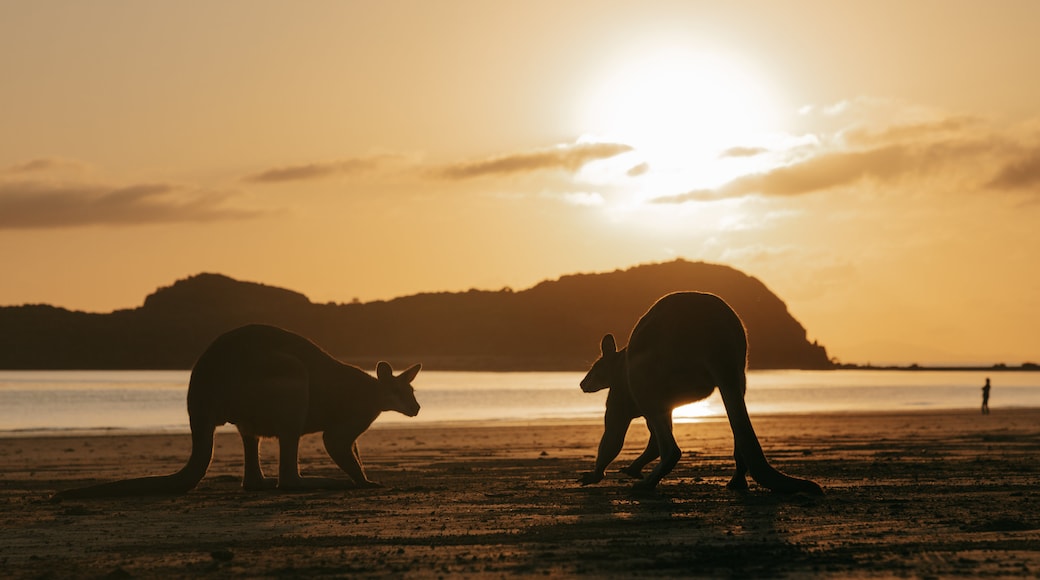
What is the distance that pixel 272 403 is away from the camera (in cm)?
1720

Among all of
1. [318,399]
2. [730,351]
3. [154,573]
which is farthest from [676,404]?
[154,573]

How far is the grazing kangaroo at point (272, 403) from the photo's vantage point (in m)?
17.0

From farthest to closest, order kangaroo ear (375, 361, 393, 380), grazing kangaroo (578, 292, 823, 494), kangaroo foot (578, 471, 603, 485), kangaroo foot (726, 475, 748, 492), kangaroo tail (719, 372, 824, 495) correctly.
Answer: kangaroo ear (375, 361, 393, 380) < kangaroo foot (578, 471, 603, 485) < grazing kangaroo (578, 292, 823, 494) < kangaroo foot (726, 475, 748, 492) < kangaroo tail (719, 372, 824, 495)

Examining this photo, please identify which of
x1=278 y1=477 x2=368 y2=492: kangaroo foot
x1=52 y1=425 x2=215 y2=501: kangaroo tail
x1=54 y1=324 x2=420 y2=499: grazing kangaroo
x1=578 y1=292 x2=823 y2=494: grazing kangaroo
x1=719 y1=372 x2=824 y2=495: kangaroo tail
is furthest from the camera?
x1=278 y1=477 x2=368 y2=492: kangaroo foot

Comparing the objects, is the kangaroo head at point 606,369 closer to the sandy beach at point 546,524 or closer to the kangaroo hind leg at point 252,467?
the sandy beach at point 546,524

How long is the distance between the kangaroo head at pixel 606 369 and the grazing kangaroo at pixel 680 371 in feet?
2.57

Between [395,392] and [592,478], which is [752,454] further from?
[395,392]

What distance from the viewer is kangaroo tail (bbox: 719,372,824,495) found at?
15.2 m

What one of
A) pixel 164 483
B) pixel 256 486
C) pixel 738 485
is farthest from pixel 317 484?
pixel 738 485

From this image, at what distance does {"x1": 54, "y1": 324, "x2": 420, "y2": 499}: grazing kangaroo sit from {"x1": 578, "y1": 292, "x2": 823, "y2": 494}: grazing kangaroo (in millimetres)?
3544

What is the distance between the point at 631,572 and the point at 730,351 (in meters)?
7.29

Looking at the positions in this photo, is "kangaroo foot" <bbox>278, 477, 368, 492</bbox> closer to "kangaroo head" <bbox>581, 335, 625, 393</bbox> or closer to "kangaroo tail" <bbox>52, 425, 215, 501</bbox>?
"kangaroo tail" <bbox>52, 425, 215, 501</bbox>

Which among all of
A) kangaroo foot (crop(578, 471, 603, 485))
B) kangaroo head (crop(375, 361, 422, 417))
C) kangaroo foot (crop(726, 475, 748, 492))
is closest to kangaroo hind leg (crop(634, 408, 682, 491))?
kangaroo foot (crop(726, 475, 748, 492))

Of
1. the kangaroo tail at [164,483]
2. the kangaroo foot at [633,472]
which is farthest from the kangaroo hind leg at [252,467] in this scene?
the kangaroo foot at [633,472]
